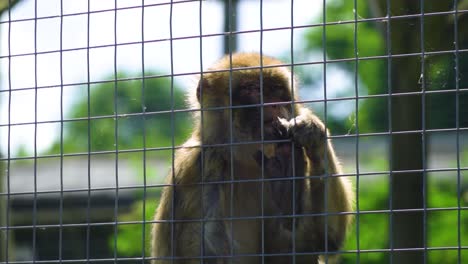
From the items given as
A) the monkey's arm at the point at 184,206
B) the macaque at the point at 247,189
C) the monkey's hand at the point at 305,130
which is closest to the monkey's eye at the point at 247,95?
the macaque at the point at 247,189

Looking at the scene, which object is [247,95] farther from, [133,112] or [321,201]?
[133,112]

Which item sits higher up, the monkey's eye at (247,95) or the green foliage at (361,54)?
the green foliage at (361,54)

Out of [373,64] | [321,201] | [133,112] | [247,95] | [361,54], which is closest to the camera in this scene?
[321,201]

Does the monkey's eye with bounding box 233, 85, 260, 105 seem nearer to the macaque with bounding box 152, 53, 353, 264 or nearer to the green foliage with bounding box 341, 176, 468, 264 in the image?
the macaque with bounding box 152, 53, 353, 264

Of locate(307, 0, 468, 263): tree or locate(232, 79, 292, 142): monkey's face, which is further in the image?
locate(232, 79, 292, 142): monkey's face

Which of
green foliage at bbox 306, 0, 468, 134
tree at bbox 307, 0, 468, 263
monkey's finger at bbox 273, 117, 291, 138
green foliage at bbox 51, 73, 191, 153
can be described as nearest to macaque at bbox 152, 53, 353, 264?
monkey's finger at bbox 273, 117, 291, 138

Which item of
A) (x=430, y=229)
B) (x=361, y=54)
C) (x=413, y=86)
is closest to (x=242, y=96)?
(x=413, y=86)

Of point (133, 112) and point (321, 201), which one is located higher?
point (133, 112)

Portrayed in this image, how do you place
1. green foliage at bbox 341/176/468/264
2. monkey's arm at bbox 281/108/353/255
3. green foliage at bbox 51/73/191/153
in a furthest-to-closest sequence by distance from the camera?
green foliage at bbox 51/73/191/153, green foliage at bbox 341/176/468/264, monkey's arm at bbox 281/108/353/255

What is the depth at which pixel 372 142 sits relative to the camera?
19.8m

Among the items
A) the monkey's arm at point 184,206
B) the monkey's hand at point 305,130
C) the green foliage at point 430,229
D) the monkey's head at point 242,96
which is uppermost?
the monkey's head at point 242,96

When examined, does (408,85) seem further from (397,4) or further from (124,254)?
(124,254)

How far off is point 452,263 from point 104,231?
8214 mm

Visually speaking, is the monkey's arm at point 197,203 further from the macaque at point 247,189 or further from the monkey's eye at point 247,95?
the monkey's eye at point 247,95
